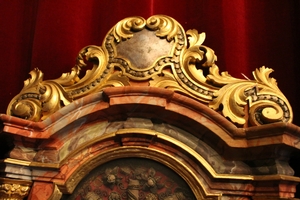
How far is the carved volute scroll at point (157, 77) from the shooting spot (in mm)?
1224

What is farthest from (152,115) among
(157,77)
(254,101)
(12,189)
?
(12,189)

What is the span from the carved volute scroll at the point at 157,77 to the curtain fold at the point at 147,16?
304 mm

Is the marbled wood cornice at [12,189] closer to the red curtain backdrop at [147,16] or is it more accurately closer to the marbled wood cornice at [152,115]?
the marbled wood cornice at [152,115]

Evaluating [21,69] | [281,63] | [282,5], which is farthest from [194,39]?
[21,69]

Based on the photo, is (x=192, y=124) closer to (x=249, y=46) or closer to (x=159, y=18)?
(x=159, y=18)

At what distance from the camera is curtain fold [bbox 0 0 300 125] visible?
1.62 metres

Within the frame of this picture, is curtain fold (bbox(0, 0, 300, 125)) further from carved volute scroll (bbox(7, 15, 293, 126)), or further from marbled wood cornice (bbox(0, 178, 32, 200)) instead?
marbled wood cornice (bbox(0, 178, 32, 200))

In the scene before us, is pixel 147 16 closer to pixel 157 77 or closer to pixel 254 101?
pixel 157 77

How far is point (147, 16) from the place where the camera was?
5.73 feet

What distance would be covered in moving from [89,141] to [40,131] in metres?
0.17

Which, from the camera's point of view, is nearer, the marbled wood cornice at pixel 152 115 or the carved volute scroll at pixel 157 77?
the marbled wood cornice at pixel 152 115

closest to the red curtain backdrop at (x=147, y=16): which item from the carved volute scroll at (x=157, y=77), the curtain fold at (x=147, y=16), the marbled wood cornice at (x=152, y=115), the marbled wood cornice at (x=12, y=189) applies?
the curtain fold at (x=147, y=16)

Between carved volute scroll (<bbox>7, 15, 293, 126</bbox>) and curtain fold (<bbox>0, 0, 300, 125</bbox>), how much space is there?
30 centimetres

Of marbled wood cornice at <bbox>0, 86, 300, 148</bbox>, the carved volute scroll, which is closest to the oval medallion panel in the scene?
marbled wood cornice at <bbox>0, 86, 300, 148</bbox>
